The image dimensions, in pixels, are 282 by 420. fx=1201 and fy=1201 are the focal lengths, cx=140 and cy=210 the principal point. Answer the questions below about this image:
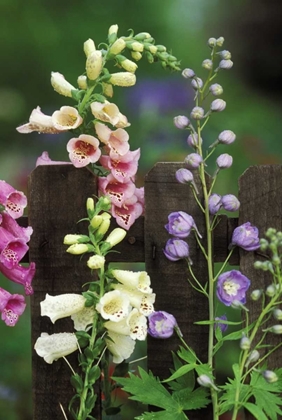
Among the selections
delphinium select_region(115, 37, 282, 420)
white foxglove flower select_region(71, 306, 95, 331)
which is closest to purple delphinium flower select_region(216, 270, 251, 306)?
delphinium select_region(115, 37, 282, 420)

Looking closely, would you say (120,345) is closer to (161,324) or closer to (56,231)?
(161,324)

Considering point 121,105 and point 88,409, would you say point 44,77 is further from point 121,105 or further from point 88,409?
point 88,409

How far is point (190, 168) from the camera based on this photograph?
3.03m

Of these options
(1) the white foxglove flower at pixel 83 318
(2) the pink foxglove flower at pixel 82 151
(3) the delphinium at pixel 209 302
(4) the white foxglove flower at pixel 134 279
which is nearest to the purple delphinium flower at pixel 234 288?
(3) the delphinium at pixel 209 302

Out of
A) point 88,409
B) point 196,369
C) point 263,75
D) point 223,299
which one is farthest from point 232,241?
point 263,75

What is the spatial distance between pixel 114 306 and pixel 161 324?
0.20 metres

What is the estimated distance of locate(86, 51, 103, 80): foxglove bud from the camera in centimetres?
291

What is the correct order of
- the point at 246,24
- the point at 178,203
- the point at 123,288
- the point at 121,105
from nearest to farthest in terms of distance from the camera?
the point at 123,288 < the point at 178,203 < the point at 121,105 < the point at 246,24

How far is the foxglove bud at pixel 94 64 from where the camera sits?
2912mm

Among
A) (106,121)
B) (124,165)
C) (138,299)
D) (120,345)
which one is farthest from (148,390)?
(106,121)

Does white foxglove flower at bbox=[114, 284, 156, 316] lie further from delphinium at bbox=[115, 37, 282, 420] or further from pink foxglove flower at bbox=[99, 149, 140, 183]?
pink foxglove flower at bbox=[99, 149, 140, 183]

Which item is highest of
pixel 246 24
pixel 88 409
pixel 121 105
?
pixel 246 24

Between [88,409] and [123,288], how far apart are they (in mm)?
301

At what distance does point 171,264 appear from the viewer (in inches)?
122
